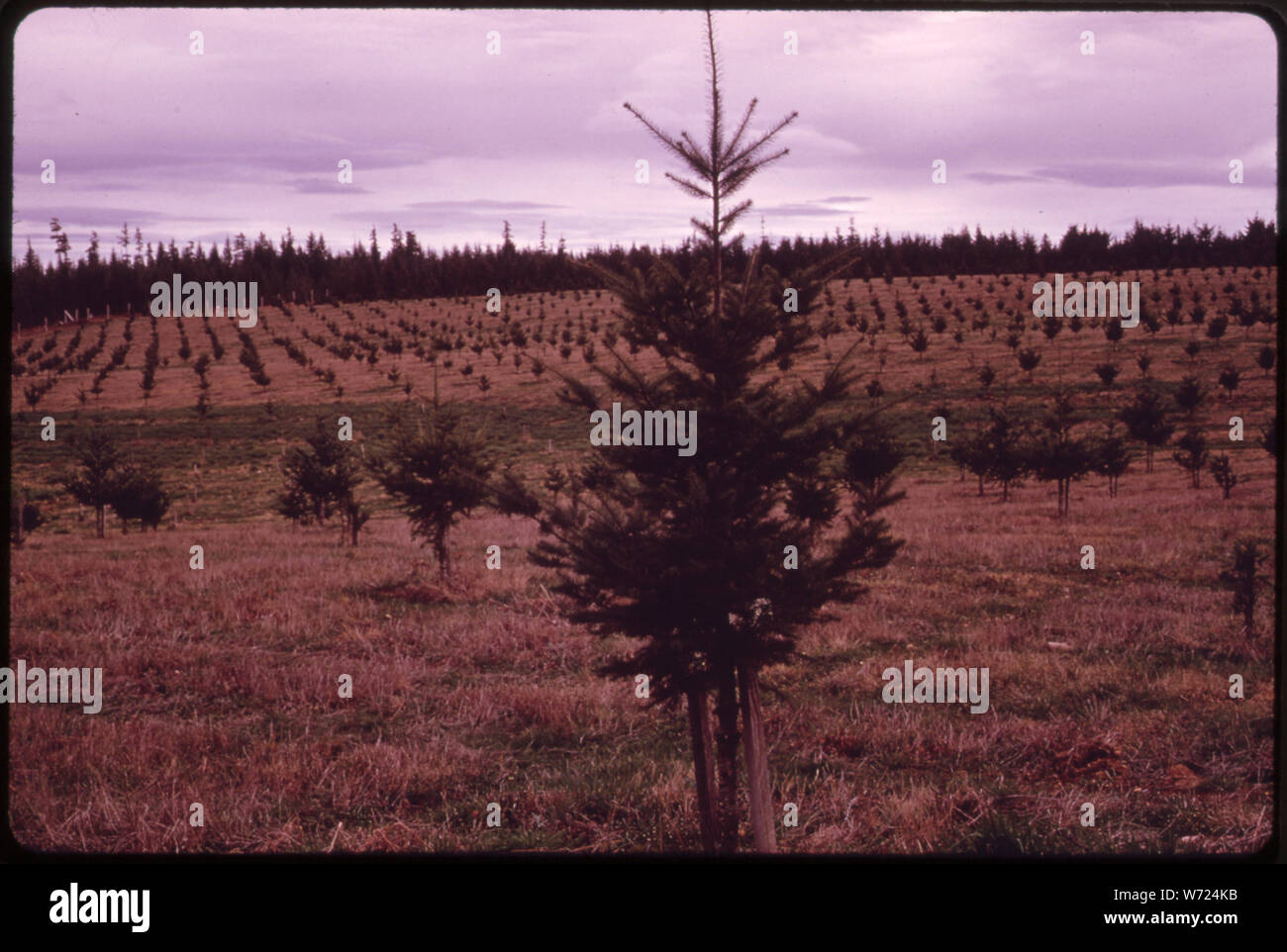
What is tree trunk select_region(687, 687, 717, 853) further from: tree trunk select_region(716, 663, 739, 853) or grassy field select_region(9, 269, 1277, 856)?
grassy field select_region(9, 269, 1277, 856)

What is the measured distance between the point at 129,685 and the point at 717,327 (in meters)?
7.81

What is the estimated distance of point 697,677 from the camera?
4996 millimetres

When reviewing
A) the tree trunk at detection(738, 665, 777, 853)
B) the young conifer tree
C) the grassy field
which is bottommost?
the grassy field

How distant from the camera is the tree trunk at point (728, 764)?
5.24 m

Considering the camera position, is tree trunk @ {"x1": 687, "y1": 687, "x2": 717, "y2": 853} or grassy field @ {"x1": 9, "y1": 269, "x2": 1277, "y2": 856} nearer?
tree trunk @ {"x1": 687, "y1": 687, "x2": 717, "y2": 853}

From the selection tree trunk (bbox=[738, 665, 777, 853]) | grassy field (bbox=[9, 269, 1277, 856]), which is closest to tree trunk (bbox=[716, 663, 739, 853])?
tree trunk (bbox=[738, 665, 777, 853])

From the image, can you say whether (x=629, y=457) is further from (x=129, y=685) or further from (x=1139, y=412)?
(x=1139, y=412)

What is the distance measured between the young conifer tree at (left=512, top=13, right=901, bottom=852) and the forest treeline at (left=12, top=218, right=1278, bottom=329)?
0.38 metres

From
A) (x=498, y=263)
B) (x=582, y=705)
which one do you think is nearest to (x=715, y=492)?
(x=582, y=705)

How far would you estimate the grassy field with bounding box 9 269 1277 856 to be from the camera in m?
5.59

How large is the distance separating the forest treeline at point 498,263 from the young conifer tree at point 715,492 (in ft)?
1.25

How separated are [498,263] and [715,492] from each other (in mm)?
34705
